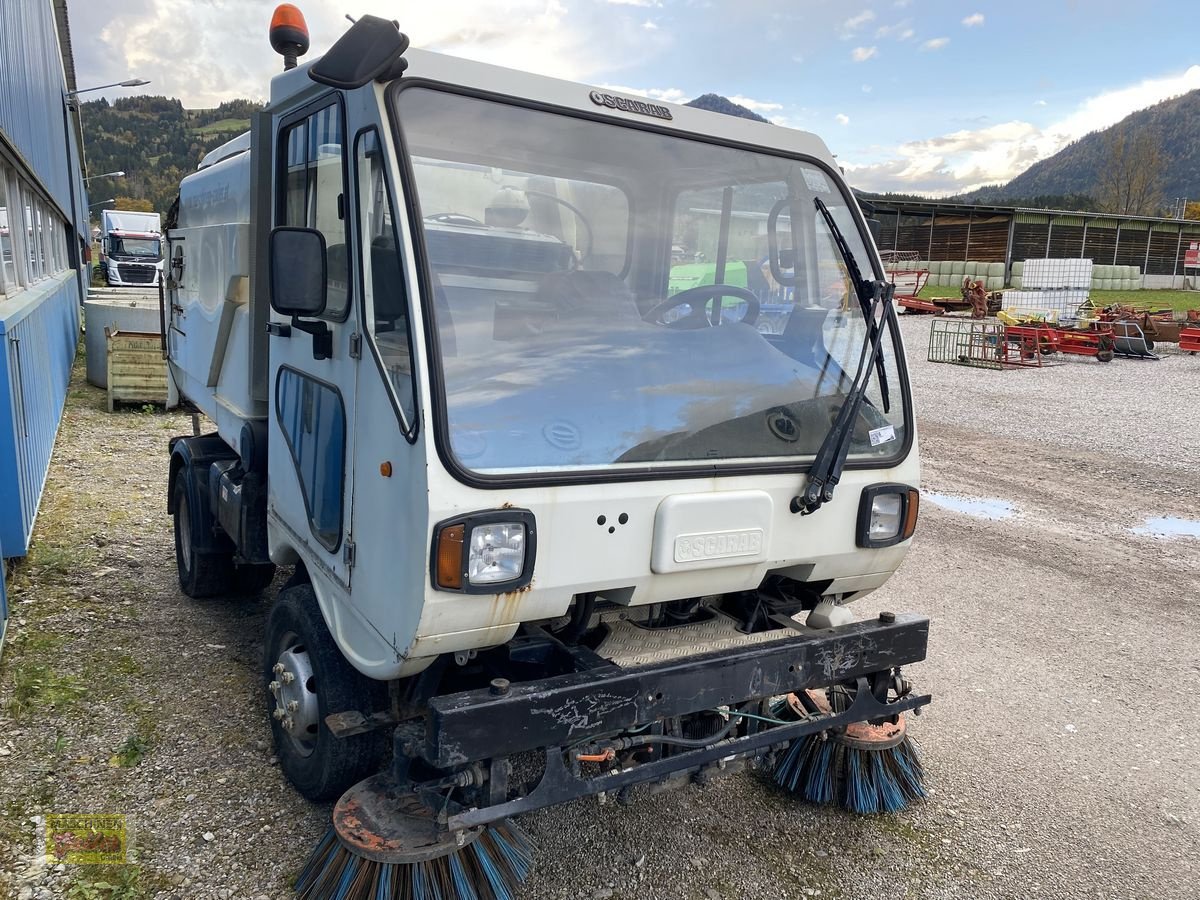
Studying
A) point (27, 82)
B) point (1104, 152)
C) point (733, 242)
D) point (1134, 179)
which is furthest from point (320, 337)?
point (1104, 152)

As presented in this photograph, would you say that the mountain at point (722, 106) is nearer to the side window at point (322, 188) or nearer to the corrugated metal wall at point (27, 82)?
the side window at point (322, 188)

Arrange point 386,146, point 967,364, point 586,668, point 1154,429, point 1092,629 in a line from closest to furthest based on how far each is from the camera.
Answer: point 386,146 → point 586,668 → point 1092,629 → point 1154,429 → point 967,364

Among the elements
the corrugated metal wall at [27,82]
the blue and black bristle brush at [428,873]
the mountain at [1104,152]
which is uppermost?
the mountain at [1104,152]

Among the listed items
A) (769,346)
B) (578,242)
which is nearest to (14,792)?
(578,242)

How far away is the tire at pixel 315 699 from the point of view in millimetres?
2916

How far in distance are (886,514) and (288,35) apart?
3.03 m

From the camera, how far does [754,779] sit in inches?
144

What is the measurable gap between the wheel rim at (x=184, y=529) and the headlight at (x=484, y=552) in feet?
10.1

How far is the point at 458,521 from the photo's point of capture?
2.31 m

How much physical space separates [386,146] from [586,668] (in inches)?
61.8

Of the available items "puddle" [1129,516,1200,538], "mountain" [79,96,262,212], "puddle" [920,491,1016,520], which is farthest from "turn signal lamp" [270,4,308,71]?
"mountain" [79,96,262,212]

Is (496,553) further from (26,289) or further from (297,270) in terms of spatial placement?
(26,289)

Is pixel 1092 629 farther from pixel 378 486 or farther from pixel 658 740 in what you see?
pixel 378 486

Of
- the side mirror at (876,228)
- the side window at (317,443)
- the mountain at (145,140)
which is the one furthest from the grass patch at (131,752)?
the mountain at (145,140)
